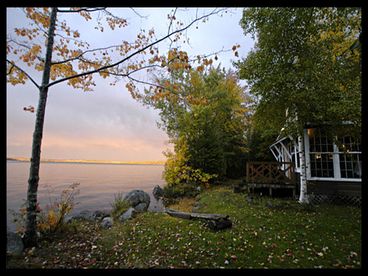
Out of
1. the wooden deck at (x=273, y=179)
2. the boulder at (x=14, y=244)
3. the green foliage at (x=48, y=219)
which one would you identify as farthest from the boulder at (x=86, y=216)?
the wooden deck at (x=273, y=179)

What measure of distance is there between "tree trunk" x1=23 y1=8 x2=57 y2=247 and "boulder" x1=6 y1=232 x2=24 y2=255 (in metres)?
0.14

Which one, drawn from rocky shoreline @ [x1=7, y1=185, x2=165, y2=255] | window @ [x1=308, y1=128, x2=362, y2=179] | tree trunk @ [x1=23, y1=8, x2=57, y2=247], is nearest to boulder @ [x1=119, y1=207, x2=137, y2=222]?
rocky shoreline @ [x1=7, y1=185, x2=165, y2=255]

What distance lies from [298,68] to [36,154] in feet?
24.6

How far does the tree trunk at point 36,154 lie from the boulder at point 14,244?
5.3 inches

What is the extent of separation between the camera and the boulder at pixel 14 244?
3.05 m

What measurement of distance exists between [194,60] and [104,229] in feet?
16.3

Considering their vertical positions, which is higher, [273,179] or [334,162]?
[334,162]

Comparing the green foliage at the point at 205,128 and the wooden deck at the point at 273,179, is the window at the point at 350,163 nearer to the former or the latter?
the wooden deck at the point at 273,179

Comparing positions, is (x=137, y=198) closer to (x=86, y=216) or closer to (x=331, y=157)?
(x=86, y=216)

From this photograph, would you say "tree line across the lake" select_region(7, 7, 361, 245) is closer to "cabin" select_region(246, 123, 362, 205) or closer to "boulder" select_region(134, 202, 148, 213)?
"cabin" select_region(246, 123, 362, 205)

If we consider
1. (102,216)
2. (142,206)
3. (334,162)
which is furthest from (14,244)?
(334,162)

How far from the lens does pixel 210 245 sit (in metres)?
3.61

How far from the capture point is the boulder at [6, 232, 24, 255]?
10.0ft
